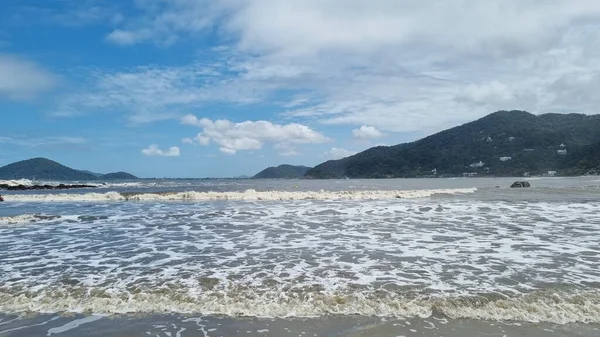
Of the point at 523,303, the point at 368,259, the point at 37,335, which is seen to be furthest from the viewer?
the point at 368,259

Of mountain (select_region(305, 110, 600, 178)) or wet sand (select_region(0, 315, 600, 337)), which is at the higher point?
mountain (select_region(305, 110, 600, 178))

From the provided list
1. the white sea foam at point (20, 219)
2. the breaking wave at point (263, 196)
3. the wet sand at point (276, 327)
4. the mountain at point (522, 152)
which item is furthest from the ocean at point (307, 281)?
the mountain at point (522, 152)

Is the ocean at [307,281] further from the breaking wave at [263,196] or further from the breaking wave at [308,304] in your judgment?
the breaking wave at [263,196]

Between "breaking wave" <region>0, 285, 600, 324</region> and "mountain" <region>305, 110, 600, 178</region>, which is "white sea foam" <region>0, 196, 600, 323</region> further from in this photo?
"mountain" <region>305, 110, 600, 178</region>

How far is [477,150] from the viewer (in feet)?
617

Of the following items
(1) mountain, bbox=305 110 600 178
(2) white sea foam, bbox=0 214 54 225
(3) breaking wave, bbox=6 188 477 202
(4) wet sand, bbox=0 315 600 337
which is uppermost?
(1) mountain, bbox=305 110 600 178

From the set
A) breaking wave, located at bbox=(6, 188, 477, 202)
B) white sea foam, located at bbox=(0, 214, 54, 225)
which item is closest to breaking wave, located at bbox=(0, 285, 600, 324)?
white sea foam, located at bbox=(0, 214, 54, 225)

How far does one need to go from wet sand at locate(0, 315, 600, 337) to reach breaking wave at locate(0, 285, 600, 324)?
10.5 inches

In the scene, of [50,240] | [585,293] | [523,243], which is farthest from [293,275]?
[50,240]

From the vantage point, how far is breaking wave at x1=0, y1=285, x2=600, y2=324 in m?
6.99

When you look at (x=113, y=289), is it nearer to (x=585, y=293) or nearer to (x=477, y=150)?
(x=585, y=293)

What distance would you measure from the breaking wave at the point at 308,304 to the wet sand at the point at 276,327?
27 cm

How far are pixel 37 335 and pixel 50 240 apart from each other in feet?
34.9

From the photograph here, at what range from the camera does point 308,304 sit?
24.6 ft
